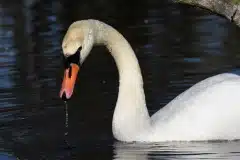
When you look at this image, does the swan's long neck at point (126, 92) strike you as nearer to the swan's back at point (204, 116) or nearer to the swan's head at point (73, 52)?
the swan's back at point (204, 116)

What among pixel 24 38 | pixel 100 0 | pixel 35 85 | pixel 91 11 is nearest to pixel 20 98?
pixel 35 85

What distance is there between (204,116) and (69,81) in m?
1.64

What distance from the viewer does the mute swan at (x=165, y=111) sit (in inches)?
466

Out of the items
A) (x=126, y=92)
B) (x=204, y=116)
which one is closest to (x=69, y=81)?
(x=126, y=92)

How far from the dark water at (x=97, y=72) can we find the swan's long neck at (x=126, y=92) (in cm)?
21

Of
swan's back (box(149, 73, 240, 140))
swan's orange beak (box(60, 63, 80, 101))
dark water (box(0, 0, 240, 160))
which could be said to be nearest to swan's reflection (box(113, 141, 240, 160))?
dark water (box(0, 0, 240, 160))

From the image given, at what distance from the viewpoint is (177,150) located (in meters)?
11.5

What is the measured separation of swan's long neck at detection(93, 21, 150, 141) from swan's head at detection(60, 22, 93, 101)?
445 millimetres

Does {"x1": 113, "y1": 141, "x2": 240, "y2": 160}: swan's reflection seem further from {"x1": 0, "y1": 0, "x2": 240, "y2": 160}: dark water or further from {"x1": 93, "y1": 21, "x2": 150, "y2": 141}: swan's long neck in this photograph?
{"x1": 93, "y1": 21, "x2": 150, "y2": 141}: swan's long neck

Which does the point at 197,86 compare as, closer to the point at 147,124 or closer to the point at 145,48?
the point at 147,124

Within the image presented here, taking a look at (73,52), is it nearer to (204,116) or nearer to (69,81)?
(69,81)

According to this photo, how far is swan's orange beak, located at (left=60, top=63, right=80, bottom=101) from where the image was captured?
1148 centimetres

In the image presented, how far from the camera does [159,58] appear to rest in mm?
17516

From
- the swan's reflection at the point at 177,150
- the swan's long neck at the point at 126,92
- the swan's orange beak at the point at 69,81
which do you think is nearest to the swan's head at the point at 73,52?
the swan's orange beak at the point at 69,81
